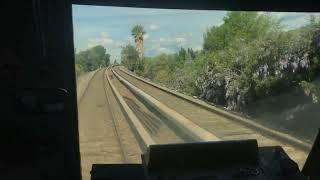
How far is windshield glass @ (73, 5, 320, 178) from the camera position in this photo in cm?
275

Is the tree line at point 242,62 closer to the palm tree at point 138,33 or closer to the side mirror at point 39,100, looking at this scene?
the palm tree at point 138,33

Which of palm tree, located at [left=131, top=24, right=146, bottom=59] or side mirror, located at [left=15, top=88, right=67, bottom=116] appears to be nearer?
side mirror, located at [left=15, top=88, right=67, bottom=116]

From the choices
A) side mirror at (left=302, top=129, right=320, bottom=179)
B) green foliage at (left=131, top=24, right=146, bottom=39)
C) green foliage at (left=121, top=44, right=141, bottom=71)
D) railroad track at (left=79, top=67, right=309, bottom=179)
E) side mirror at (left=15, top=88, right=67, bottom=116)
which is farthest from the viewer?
side mirror at (left=302, top=129, right=320, bottom=179)

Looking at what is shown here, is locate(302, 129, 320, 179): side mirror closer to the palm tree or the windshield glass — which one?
the windshield glass

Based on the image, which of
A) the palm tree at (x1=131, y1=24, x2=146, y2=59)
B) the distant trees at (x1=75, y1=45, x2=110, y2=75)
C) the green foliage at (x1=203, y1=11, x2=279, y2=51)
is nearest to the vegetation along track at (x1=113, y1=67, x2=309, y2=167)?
the distant trees at (x1=75, y1=45, x2=110, y2=75)

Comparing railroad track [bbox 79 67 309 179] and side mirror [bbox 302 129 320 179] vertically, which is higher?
railroad track [bbox 79 67 309 179]

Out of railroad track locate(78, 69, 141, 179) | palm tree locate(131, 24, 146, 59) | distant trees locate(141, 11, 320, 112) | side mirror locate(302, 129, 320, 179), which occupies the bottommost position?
side mirror locate(302, 129, 320, 179)

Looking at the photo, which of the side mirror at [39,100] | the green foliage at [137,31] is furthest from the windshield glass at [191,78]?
the side mirror at [39,100]

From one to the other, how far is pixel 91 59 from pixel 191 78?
1.94 ft

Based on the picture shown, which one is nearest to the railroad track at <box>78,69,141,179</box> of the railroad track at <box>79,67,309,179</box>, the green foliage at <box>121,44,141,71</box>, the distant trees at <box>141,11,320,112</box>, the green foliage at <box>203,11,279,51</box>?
the railroad track at <box>79,67,309,179</box>

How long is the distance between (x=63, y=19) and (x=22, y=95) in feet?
1.46

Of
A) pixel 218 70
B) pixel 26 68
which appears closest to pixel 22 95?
pixel 26 68

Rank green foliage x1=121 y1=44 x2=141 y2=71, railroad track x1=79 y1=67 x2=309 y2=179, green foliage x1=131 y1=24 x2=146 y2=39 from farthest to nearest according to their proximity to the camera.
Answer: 1. railroad track x1=79 y1=67 x2=309 y2=179
2. green foliage x1=121 y1=44 x2=141 y2=71
3. green foliage x1=131 y1=24 x2=146 y2=39

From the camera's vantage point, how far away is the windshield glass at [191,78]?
2.75 metres
